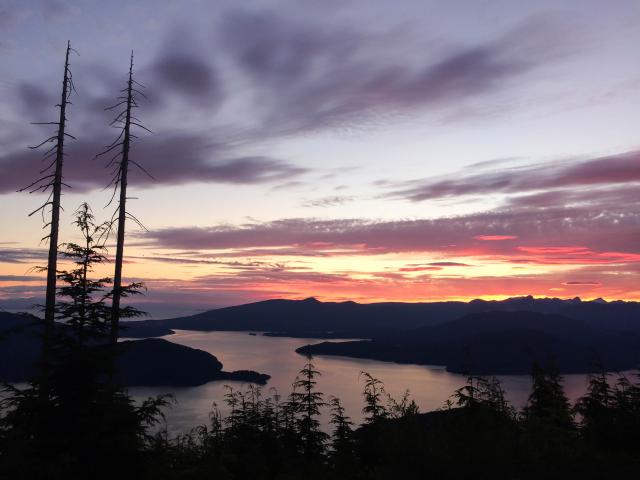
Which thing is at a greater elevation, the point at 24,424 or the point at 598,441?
the point at 24,424

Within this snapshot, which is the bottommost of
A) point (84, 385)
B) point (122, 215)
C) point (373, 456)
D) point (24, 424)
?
point (373, 456)

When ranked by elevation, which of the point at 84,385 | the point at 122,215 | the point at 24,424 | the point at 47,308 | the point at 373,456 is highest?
the point at 122,215

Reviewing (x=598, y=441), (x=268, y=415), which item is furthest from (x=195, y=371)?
(x=598, y=441)

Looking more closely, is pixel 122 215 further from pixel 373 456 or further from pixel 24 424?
pixel 373 456

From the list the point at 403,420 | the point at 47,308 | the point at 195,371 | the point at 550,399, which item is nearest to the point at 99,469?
the point at 47,308

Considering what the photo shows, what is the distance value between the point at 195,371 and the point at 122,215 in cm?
16807

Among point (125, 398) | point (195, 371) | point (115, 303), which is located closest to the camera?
point (125, 398)

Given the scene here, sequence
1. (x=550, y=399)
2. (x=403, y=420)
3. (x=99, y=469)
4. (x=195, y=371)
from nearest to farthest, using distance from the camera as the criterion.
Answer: (x=99, y=469), (x=403, y=420), (x=550, y=399), (x=195, y=371)

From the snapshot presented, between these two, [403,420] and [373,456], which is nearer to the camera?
[403,420]

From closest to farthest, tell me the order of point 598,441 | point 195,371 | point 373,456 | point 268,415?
point 598,441 → point 373,456 → point 268,415 → point 195,371

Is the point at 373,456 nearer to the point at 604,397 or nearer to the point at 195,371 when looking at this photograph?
the point at 604,397

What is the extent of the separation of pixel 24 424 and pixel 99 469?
2433 mm

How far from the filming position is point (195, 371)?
17912 centimetres

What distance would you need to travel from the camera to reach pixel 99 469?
13.4 meters
